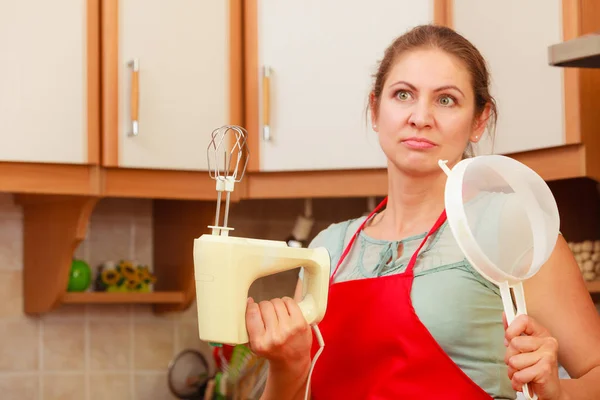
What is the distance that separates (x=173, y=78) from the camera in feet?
6.66

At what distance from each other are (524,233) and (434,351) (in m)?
0.28

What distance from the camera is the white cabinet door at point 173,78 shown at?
199 cm

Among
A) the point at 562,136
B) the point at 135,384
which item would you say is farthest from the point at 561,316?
the point at 135,384

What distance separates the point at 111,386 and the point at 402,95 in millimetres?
1276

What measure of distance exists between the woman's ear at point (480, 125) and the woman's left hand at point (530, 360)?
44 centimetres

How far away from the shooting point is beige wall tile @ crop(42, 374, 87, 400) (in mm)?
2205

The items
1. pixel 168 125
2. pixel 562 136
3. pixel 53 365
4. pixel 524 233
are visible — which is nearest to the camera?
pixel 524 233

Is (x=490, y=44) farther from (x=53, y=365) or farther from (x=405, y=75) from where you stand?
(x=53, y=365)

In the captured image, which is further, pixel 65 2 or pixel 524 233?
pixel 65 2

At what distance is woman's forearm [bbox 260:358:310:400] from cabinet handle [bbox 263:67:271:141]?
2.96ft

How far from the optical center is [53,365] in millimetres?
2217

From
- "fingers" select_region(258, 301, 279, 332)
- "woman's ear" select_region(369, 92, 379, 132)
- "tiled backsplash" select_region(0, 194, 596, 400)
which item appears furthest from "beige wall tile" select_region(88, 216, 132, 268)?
"fingers" select_region(258, 301, 279, 332)

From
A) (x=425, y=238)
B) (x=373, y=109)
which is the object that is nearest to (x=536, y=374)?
(x=425, y=238)

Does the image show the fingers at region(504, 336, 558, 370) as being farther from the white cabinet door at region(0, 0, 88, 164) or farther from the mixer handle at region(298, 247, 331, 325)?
the white cabinet door at region(0, 0, 88, 164)
